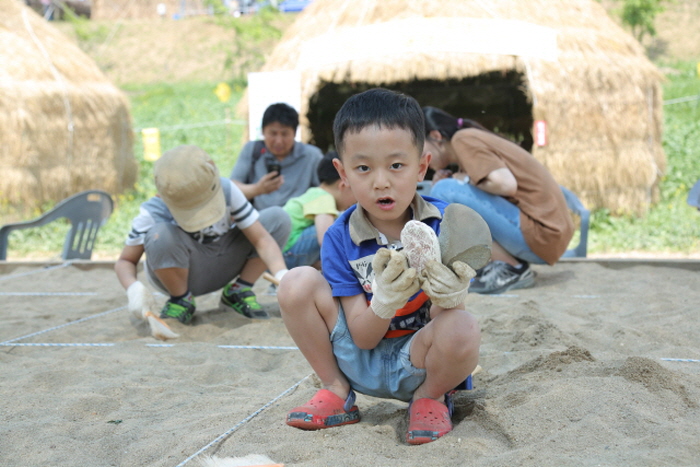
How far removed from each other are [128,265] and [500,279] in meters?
1.86

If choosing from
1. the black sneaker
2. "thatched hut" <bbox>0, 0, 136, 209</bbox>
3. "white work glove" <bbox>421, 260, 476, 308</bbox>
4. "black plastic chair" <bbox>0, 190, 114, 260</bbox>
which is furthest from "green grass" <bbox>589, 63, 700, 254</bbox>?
"thatched hut" <bbox>0, 0, 136, 209</bbox>

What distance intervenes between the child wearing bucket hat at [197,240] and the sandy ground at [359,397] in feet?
0.51

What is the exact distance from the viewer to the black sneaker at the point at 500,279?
359 centimetres

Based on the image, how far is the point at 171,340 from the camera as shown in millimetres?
2812

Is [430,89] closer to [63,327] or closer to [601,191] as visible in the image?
[601,191]

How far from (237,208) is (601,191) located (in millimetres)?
4369

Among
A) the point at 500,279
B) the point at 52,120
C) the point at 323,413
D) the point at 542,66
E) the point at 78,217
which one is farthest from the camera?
the point at 52,120

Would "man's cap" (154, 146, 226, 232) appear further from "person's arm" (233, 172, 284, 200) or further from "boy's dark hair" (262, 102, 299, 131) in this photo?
"boy's dark hair" (262, 102, 299, 131)

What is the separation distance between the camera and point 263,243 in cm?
309

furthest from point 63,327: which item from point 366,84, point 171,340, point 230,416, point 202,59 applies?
point 202,59

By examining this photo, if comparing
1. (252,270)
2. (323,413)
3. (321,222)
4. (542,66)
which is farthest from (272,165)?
(542,66)

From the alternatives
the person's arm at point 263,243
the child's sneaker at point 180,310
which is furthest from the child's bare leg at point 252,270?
the child's sneaker at point 180,310

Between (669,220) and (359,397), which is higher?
(359,397)

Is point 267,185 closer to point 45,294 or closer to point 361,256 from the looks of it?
point 45,294
